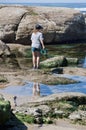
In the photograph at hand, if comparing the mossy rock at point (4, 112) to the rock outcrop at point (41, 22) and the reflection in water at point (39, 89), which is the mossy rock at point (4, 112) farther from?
the rock outcrop at point (41, 22)

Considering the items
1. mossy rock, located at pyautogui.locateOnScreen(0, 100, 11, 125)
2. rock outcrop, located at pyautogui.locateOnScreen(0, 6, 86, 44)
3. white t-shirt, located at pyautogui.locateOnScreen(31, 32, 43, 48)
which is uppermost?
mossy rock, located at pyautogui.locateOnScreen(0, 100, 11, 125)

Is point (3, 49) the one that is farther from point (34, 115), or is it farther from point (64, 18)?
point (34, 115)

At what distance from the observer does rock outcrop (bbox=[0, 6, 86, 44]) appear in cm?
2689

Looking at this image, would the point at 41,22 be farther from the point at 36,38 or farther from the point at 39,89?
the point at 39,89

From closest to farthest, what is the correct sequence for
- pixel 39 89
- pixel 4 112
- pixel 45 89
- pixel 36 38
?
pixel 4 112 < pixel 39 89 < pixel 45 89 < pixel 36 38

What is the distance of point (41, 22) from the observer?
2703 cm

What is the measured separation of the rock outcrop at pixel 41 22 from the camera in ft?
88.2

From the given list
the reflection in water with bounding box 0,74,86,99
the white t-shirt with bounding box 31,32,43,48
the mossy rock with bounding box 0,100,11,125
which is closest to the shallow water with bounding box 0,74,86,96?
the reflection in water with bounding box 0,74,86,99

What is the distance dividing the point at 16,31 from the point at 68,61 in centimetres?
775

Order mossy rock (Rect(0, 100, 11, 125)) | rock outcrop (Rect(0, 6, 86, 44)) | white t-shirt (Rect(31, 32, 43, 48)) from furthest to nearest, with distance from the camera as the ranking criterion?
1. rock outcrop (Rect(0, 6, 86, 44))
2. white t-shirt (Rect(31, 32, 43, 48))
3. mossy rock (Rect(0, 100, 11, 125))

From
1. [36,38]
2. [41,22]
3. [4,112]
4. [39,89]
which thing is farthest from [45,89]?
[41,22]

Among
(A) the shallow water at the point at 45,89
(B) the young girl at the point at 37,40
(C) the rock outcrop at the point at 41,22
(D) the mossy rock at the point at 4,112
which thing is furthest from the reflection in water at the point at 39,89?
(C) the rock outcrop at the point at 41,22

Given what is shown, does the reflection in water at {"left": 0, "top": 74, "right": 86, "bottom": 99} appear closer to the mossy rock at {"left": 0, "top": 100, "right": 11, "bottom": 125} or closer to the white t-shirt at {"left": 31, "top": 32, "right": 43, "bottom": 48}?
the white t-shirt at {"left": 31, "top": 32, "right": 43, "bottom": 48}

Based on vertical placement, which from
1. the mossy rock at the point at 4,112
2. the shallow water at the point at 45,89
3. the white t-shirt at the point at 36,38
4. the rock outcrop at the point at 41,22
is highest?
the mossy rock at the point at 4,112
